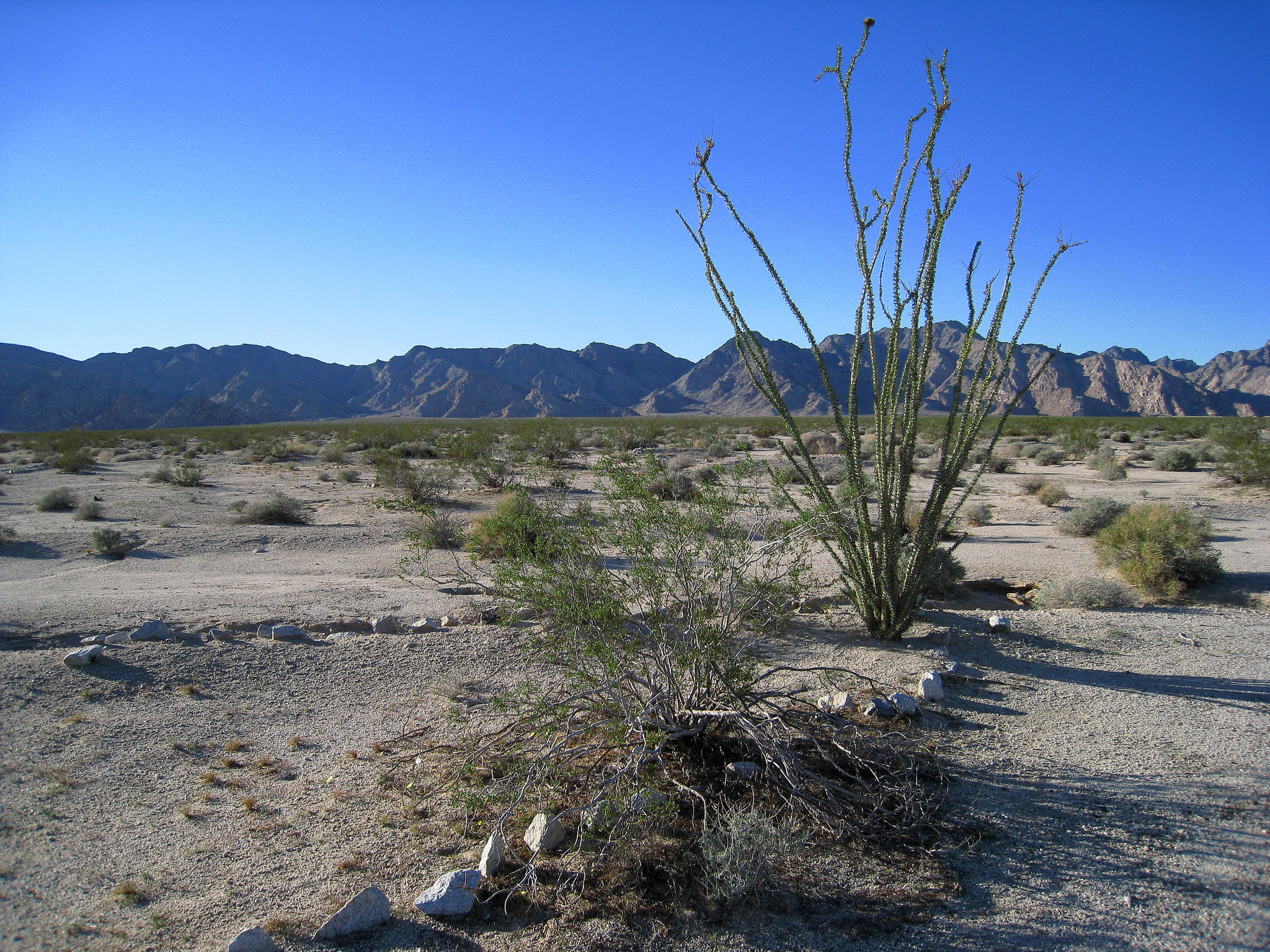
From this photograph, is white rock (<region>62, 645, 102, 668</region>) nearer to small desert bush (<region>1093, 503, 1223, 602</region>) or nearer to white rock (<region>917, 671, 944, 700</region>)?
white rock (<region>917, 671, 944, 700</region>)

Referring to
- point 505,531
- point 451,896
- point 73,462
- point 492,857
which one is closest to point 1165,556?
point 505,531

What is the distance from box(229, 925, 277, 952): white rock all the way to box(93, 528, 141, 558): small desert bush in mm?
10604

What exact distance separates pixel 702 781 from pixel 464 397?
11819 centimetres

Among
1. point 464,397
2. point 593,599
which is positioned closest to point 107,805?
point 593,599

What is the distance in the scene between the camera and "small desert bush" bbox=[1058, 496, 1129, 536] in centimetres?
1241

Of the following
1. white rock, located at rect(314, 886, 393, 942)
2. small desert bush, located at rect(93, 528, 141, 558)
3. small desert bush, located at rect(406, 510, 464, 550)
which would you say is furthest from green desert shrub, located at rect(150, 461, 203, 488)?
white rock, located at rect(314, 886, 393, 942)

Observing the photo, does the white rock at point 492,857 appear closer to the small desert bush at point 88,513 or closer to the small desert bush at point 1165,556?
the small desert bush at point 1165,556

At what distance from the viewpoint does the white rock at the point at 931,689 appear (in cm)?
559

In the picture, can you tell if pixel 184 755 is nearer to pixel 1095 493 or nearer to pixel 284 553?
pixel 284 553

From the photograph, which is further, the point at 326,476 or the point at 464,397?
the point at 464,397

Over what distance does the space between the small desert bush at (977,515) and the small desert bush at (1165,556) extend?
4.95m

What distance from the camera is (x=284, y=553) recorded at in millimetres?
11977

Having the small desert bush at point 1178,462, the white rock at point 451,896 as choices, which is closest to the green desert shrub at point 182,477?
the white rock at point 451,896

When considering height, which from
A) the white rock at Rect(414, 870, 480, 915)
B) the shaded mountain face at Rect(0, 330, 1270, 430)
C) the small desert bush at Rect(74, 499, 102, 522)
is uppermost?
the shaded mountain face at Rect(0, 330, 1270, 430)
